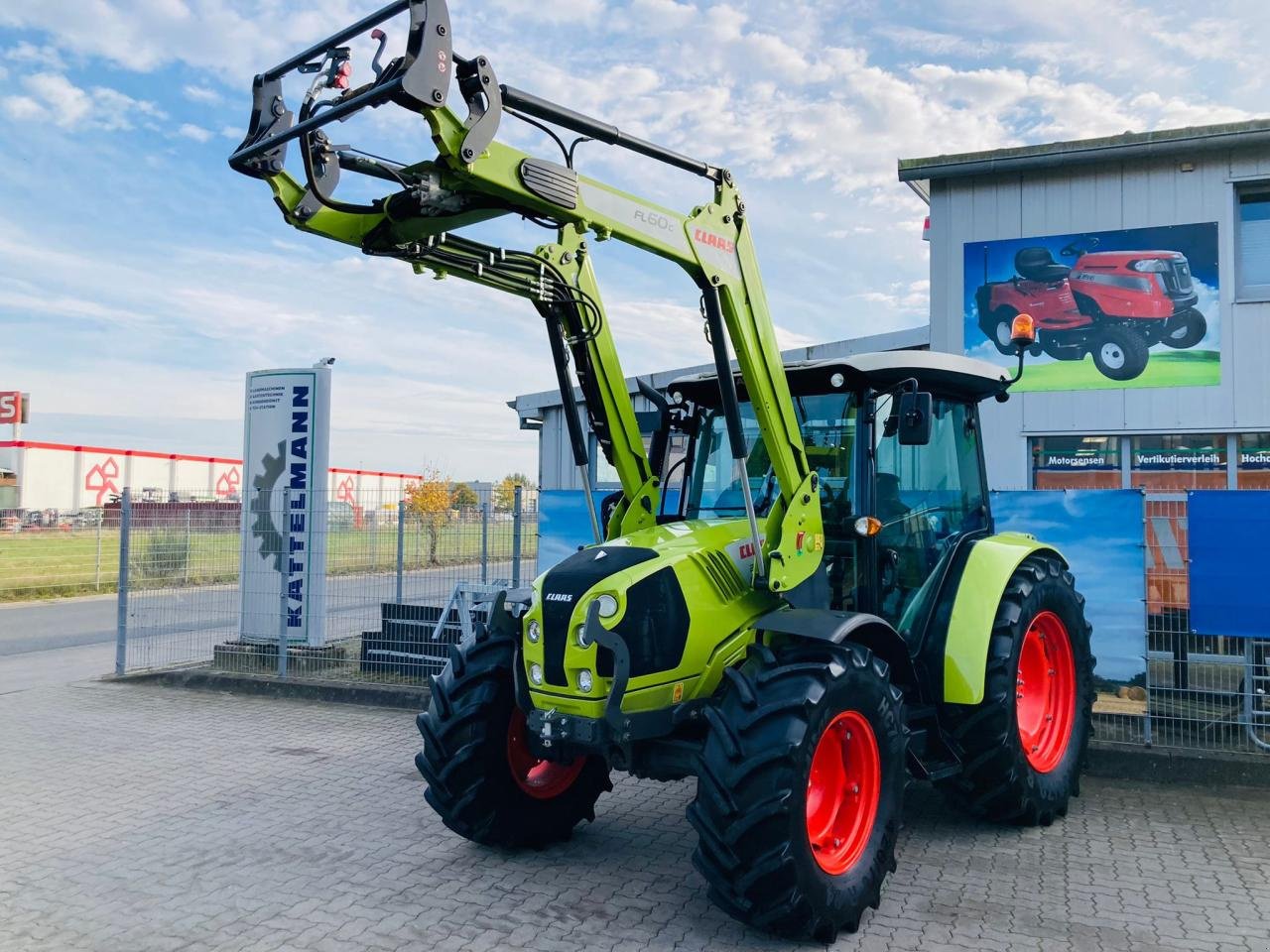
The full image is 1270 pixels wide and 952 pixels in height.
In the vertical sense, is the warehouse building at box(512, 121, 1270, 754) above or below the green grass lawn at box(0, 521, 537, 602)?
above

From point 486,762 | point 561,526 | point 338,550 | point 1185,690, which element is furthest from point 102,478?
point 1185,690

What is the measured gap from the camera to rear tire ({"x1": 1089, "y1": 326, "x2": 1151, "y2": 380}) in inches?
399

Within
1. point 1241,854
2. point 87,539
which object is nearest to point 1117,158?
point 1241,854

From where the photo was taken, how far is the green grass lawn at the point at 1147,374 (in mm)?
9930

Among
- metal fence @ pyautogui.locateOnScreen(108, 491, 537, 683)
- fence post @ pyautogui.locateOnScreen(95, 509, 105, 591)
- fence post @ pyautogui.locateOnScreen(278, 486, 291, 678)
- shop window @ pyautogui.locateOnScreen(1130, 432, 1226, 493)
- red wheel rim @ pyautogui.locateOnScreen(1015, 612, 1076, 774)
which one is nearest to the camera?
red wheel rim @ pyautogui.locateOnScreen(1015, 612, 1076, 774)

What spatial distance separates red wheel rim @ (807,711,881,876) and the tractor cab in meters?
0.75

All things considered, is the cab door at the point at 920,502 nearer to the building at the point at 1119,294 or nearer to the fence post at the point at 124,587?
the building at the point at 1119,294

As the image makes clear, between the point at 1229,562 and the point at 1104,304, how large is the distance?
463 centimetres

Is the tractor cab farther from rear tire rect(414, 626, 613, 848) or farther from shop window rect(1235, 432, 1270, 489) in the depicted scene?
shop window rect(1235, 432, 1270, 489)

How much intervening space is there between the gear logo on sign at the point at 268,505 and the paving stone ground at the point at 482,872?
3557 mm

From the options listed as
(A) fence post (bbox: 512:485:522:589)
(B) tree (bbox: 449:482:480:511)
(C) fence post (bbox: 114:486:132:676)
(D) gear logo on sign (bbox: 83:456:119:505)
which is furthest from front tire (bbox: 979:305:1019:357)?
(D) gear logo on sign (bbox: 83:456:119:505)

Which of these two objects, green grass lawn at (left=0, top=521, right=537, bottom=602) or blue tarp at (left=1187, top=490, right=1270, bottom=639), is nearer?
blue tarp at (left=1187, top=490, right=1270, bottom=639)

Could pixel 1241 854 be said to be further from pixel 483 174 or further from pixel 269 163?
pixel 269 163

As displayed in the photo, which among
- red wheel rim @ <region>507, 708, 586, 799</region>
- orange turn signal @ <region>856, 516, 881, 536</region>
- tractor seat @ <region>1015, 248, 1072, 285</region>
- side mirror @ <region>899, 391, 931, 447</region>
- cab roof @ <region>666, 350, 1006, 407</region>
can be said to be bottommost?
red wheel rim @ <region>507, 708, 586, 799</region>
